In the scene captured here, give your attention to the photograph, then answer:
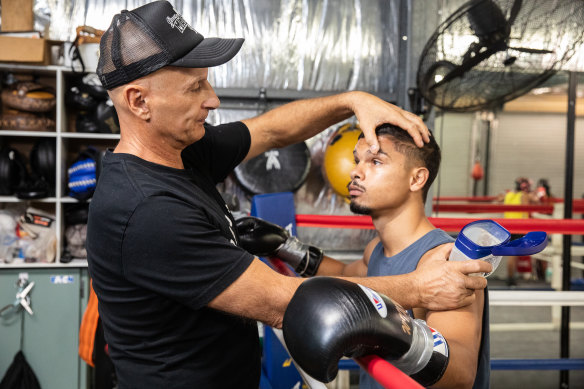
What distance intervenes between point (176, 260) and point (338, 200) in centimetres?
338

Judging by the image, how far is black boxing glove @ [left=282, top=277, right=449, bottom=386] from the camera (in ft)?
Answer: 2.98

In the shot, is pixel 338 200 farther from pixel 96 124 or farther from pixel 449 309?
pixel 449 309

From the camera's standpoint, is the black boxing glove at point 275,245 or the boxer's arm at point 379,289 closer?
the boxer's arm at point 379,289

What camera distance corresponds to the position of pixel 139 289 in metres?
1.23

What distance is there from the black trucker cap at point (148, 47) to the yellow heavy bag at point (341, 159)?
95.5 inches

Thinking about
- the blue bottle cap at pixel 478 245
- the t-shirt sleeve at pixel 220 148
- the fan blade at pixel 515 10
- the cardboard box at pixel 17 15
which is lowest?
the blue bottle cap at pixel 478 245

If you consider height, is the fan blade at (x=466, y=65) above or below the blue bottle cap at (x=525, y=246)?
above

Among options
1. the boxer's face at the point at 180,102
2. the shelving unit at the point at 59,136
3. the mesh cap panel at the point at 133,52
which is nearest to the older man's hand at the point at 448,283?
the boxer's face at the point at 180,102

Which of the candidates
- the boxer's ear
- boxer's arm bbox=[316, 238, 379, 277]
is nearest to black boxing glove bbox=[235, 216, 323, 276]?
boxer's arm bbox=[316, 238, 379, 277]

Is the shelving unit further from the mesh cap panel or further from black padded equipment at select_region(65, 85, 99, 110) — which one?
the mesh cap panel

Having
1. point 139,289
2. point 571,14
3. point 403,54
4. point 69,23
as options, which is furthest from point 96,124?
point 571,14

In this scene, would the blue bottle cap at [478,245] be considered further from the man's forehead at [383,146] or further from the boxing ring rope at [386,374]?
the man's forehead at [383,146]

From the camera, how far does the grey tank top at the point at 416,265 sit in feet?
4.54

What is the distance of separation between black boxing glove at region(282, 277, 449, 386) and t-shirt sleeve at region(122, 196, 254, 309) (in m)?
0.25
